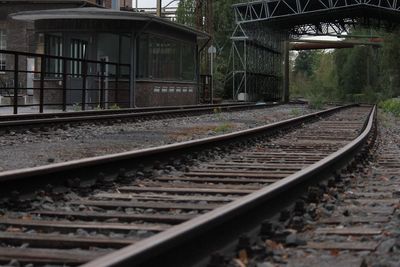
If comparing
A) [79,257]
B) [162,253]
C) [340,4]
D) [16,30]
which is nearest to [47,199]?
[79,257]

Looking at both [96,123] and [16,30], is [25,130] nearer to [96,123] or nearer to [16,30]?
[96,123]

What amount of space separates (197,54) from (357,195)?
26.4m

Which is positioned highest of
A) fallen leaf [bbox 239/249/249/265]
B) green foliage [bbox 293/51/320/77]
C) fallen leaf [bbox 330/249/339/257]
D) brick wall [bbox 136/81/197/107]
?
green foliage [bbox 293/51/320/77]

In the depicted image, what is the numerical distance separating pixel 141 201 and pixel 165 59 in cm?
2337

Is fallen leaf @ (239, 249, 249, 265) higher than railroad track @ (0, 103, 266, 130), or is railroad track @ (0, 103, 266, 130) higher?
railroad track @ (0, 103, 266, 130)

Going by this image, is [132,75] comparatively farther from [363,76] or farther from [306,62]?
[306,62]

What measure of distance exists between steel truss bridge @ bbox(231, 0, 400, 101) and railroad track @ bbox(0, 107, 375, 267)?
134 ft

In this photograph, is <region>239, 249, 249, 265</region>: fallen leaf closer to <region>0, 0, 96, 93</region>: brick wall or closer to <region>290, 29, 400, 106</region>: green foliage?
<region>0, 0, 96, 93</region>: brick wall

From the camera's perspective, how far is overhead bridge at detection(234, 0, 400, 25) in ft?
161

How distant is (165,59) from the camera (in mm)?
28609

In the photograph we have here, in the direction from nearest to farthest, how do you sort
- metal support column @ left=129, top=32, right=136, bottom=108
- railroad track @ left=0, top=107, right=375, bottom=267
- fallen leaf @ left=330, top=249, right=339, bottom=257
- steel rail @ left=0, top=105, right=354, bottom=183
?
railroad track @ left=0, top=107, right=375, bottom=267 < fallen leaf @ left=330, top=249, right=339, bottom=257 < steel rail @ left=0, top=105, right=354, bottom=183 < metal support column @ left=129, top=32, right=136, bottom=108

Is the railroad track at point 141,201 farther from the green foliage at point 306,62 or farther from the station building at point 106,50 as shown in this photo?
the green foliage at point 306,62

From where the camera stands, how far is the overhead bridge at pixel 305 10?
161 feet

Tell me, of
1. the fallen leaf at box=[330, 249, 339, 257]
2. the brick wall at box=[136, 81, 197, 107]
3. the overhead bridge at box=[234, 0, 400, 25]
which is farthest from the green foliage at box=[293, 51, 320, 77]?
the fallen leaf at box=[330, 249, 339, 257]
